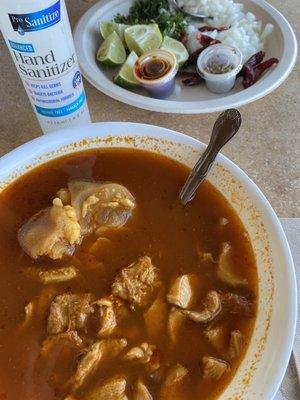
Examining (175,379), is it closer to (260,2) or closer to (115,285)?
(115,285)

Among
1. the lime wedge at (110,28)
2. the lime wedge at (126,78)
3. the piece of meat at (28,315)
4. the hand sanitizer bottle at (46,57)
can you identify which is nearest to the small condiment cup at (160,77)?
the lime wedge at (126,78)

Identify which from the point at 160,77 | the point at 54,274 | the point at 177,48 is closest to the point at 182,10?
the point at 177,48

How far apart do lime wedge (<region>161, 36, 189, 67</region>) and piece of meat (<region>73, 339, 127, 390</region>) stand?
1.18 meters

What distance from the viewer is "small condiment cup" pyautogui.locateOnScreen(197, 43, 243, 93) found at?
1840 mm

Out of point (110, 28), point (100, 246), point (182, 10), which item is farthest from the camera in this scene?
point (182, 10)

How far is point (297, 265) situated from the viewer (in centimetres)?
137

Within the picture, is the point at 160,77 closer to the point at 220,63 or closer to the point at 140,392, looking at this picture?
the point at 220,63

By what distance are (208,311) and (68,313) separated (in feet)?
1.09

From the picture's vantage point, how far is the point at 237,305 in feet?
3.96

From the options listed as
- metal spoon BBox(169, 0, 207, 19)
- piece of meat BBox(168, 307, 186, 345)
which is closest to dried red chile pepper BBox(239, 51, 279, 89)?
metal spoon BBox(169, 0, 207, 19)

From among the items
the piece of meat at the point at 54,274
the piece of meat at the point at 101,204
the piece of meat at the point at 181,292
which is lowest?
the piece of meat at the point at 181,292

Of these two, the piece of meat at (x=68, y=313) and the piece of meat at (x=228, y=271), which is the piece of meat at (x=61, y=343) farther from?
the piece of meat at (x=228, y=271)

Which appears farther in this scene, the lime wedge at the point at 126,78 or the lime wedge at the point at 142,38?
the lime wedge at the point at 142,38

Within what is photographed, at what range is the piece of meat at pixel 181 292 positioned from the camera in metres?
1.21
